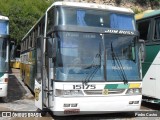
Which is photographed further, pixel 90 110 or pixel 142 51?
pixel 142 51

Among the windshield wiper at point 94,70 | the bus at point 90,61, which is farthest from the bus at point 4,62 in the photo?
the windshield wiper at point 94,70

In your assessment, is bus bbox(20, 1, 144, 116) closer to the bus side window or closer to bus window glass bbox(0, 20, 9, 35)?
the bus side window

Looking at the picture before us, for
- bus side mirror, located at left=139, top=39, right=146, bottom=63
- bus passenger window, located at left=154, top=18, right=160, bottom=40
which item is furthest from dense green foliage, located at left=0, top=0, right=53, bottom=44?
bus side mirror, located at left=139, top=39, right=146, bottom=63

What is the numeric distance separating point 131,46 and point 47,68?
8.14 ft

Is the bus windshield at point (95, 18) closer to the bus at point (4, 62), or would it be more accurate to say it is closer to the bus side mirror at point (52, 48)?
the bus side mirror at point (52, 48)

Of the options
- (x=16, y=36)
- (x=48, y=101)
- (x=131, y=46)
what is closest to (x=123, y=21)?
(x=131, y=46)

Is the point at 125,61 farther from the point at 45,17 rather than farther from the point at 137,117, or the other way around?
the point at 45,17

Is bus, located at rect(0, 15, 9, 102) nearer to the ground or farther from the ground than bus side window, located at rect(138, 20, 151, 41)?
nearer to the ground

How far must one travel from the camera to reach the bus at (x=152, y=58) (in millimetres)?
11703

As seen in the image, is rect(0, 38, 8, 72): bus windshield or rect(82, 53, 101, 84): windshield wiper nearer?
rect(82, 53, 101, 84): windshield wiper

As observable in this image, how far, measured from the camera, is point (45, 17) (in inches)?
432

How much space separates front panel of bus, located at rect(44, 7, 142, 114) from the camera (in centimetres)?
921

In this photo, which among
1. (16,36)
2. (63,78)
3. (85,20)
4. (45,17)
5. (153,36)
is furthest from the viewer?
(16,36)

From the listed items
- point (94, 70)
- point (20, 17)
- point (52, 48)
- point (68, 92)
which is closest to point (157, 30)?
point (94, 70)
